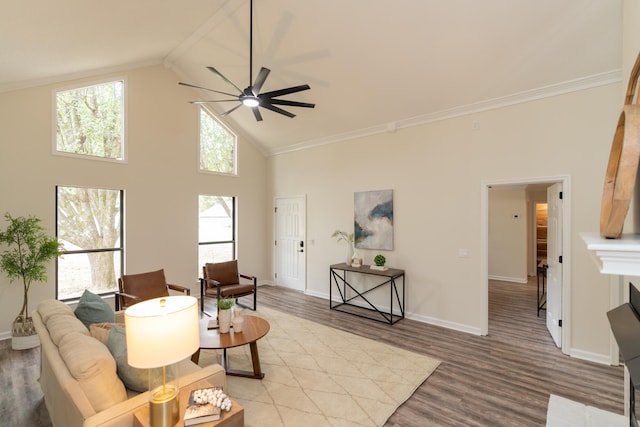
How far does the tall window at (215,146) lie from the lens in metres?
6.12

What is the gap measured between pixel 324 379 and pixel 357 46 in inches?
153

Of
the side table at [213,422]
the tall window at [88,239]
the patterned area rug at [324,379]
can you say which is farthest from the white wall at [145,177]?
the side table at [213,422]

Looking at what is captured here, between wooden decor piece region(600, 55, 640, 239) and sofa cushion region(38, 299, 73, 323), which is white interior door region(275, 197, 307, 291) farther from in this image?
wooden decor piece region(600, 55, 640, 239)

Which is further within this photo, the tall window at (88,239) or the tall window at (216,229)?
the tall window at (216,229)

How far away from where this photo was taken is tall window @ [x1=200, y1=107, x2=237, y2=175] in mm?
6117

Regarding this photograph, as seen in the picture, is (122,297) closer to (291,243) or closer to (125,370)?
(125,370)

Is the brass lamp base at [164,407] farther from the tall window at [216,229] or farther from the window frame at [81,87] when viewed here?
the tall window at [216,229]

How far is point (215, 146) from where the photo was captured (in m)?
6.32

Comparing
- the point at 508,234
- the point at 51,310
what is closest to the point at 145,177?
the point at 51,310

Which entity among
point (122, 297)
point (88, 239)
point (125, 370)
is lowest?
point (122, 297)

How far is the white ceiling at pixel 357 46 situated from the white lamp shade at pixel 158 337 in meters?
3.04

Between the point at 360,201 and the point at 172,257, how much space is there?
12.0 feet

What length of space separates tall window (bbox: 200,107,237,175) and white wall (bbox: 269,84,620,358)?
1.96 metres

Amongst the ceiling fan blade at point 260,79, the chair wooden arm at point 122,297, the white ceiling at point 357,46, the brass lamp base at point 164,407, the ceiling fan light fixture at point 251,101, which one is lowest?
the chair wooden arm at point 122,297
